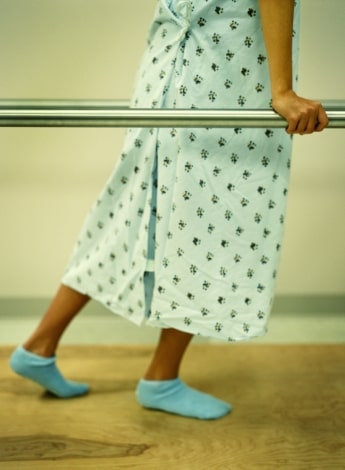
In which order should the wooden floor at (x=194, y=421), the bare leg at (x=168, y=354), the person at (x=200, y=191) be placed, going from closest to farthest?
the person at (x=200, y=191) → the wooden floor at (x=194, y=421) → the bare leg at (x=168, y=354)

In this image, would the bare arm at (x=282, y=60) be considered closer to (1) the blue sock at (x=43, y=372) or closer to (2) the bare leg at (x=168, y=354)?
(2) the bare leg at (x=168, y=354)

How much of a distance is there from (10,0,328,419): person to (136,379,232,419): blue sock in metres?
0.10

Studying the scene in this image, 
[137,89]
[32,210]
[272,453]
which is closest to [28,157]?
[32,210]

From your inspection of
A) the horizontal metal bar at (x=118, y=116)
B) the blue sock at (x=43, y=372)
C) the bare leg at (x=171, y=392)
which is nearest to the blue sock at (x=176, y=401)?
the bare leg at (x=171, y=392)

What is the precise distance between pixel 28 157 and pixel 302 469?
98 cm

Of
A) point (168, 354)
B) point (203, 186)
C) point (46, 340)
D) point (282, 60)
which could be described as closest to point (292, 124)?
point (282, 60)

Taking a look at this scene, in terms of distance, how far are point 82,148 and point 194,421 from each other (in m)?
0.73

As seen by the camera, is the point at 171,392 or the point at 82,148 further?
the point at 82,148

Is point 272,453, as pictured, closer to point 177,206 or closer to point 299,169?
point 177,206

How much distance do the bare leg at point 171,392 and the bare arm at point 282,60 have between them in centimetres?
54

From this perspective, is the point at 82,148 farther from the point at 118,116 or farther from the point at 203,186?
the point at 118,116

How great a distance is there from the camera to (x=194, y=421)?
4.17 feet

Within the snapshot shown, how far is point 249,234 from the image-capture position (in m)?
1.12

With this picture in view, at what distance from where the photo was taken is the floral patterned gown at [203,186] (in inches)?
41.0
